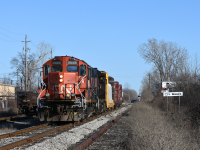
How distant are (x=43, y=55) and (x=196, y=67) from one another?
32.6 m

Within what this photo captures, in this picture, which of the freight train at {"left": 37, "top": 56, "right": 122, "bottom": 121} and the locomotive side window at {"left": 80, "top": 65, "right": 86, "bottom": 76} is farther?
the locomotive side window at {"left": 80, "top": 65, "right": 86, "bottom": 76}

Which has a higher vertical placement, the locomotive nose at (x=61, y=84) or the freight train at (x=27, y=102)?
the locomotive nose at (x=61, y=84)

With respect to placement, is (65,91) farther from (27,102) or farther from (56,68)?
(27,102)

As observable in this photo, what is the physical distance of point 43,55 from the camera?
149 feet

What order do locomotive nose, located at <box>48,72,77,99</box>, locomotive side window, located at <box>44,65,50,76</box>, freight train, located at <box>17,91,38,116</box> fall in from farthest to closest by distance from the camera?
freight train, located at <box>17,91,38,116</box> < locomotive side window, located at <box>44,65,50,76</box> < locomotive nose, located at <box>48,72,77,99</box>

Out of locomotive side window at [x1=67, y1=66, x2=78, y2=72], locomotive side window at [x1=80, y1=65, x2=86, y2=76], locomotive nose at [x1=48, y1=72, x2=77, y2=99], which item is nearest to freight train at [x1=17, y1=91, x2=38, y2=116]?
locomotive nose at [x1=48, y1=72, x2=77, y2=99]

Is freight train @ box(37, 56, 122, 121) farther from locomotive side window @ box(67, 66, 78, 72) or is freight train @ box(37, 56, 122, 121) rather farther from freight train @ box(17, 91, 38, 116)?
freight train @ box(17, 91, 38, 116)

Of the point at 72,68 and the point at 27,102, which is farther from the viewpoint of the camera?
the point at 27,102

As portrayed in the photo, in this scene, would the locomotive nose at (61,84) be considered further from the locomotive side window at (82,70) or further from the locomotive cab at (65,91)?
the locomotive side window at (82,70)

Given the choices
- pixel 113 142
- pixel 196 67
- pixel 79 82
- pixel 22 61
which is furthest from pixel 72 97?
pixel 22 61

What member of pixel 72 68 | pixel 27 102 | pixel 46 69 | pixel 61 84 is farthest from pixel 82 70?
pixel 27 102

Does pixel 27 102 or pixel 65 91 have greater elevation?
pixel 65 91

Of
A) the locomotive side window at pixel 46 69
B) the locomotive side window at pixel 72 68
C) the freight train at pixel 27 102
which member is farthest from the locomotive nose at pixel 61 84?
the freight train at pixel 27 102

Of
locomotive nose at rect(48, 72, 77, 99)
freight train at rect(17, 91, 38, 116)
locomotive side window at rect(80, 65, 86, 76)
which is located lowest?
freight train at rect(17, 91, 38, 116)
